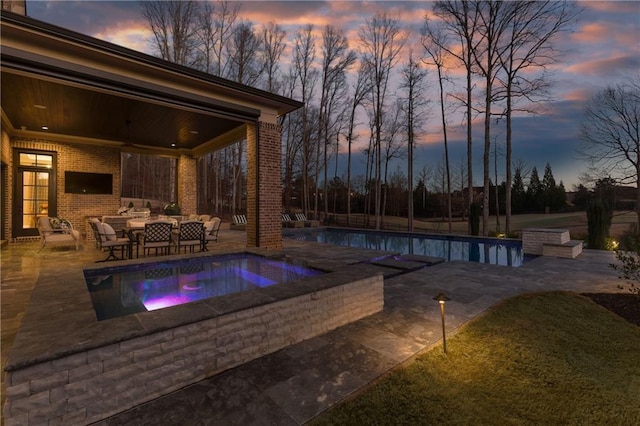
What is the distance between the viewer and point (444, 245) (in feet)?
40.1

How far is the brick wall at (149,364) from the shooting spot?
1915 millimetres

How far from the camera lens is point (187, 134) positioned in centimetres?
944

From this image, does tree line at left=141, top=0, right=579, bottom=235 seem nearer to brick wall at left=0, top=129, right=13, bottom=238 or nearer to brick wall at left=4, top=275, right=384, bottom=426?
brick wall at left=0, top=129, right=13, bottom=238

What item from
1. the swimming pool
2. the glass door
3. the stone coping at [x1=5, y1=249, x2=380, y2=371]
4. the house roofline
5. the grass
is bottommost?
the grass

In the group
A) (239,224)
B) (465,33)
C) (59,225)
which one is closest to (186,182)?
(239,224)

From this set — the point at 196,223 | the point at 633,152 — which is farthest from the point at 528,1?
the point at 196,223

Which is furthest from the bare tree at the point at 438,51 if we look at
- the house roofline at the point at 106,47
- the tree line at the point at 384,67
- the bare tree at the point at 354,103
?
the house roofline at the point at 106,47

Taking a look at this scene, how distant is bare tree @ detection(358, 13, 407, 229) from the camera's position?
57.0 ft

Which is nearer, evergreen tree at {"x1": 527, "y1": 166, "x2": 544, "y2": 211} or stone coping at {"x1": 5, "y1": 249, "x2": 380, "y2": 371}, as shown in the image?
stone coping at {"x1": 5, "y1": 249, "x2": 380, "y2": 371}

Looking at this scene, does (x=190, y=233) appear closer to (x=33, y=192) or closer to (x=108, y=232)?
(x=108, y=232)

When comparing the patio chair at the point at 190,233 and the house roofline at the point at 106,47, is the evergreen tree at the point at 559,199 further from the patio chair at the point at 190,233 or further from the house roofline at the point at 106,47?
the patio chair at the point at 190,233

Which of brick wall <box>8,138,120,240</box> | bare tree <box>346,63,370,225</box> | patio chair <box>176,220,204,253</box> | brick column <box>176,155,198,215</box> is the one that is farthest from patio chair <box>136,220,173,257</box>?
bare tree <box>346,63,370,225</box>

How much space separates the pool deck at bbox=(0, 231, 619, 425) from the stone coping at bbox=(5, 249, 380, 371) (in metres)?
0.22

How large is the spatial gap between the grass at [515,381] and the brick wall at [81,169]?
11931 millimetres
